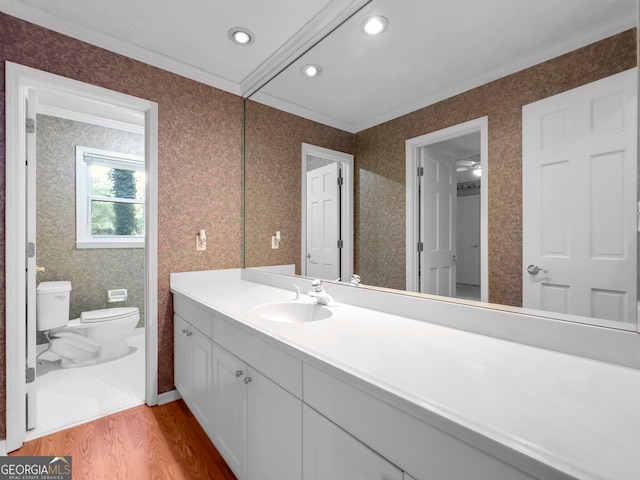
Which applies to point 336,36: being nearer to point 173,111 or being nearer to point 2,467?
point 173,111

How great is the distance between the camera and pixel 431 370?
0.73 metres

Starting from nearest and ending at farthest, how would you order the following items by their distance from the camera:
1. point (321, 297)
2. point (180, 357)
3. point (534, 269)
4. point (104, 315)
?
point (534, 269) → point (321, 297) → point (180, 357) → point (104, 315)

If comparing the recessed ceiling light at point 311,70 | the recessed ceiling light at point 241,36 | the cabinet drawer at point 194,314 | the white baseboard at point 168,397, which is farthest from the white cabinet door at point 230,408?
the recessed ceiling light at point 241,36

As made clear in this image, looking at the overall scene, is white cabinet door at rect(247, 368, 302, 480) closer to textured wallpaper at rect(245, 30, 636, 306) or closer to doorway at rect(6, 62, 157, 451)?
textured wallpaper at rect(245, 30, 636, 306)

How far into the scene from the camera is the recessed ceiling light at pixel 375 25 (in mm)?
1353

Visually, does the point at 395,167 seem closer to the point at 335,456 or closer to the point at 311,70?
the point at 311,70

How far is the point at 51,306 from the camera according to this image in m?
2.53

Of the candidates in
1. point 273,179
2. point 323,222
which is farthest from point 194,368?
point 273,179

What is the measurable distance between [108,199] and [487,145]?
11.8 feet

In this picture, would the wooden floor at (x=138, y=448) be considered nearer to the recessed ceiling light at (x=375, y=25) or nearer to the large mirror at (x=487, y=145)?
the large mirror at (x=487, y=145)

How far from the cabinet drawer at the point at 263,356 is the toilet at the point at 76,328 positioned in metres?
1.92

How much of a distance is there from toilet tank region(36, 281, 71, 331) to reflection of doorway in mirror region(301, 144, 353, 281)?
226cm

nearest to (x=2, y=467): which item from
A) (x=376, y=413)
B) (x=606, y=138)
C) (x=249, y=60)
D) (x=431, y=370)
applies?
(x=376, y=413)

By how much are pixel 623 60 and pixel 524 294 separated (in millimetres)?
672
